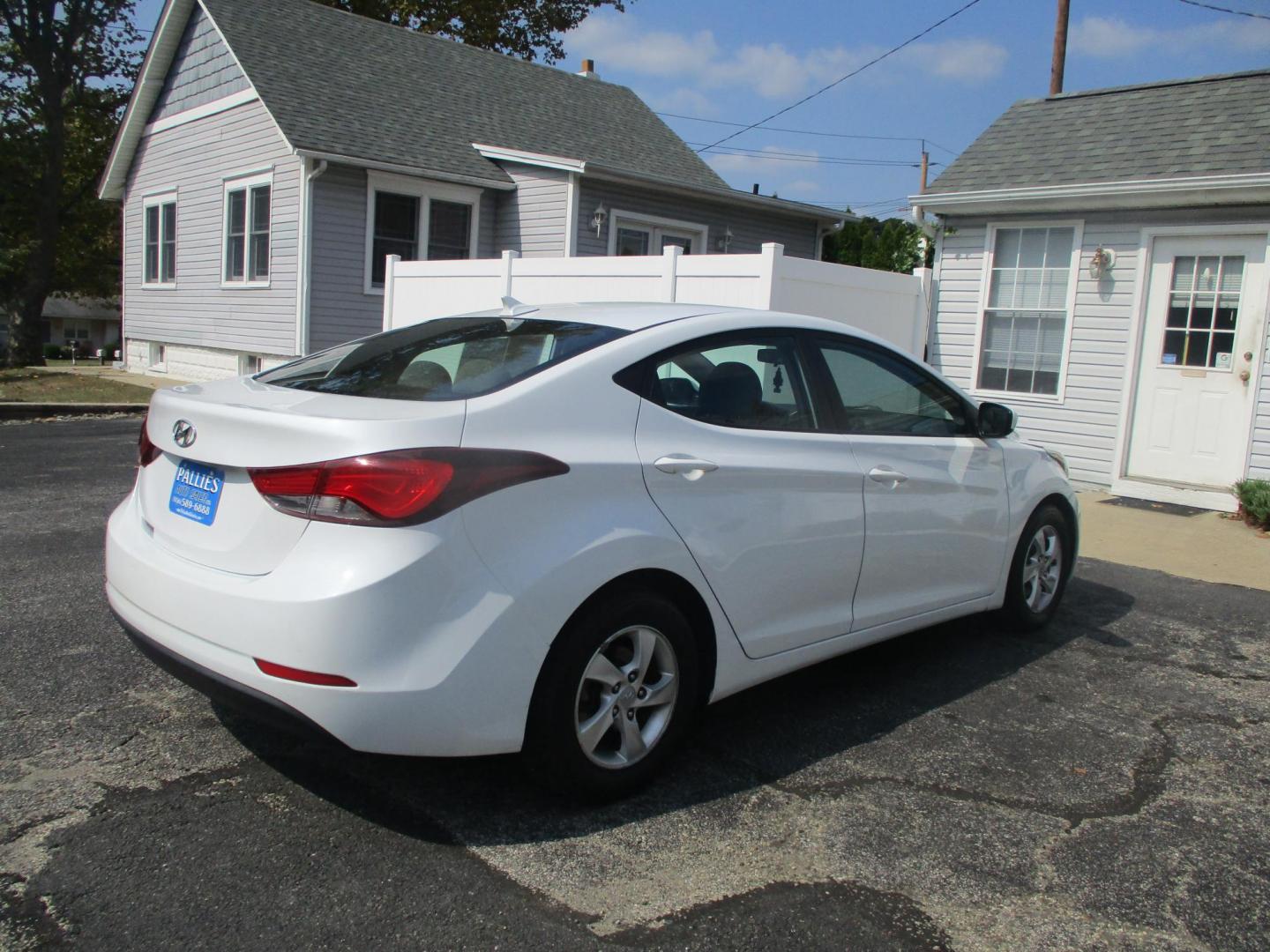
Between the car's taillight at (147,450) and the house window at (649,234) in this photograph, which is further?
the house window at (649,234)

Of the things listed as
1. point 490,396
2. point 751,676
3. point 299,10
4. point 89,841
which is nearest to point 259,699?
point 89,841

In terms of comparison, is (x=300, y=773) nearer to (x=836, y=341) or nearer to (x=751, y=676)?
(x=751, y=676)

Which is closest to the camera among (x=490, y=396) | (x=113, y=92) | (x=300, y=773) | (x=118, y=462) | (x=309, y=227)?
(x=490, y=396)

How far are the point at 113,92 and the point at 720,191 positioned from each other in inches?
817

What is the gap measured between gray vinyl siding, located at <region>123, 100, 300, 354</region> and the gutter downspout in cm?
19

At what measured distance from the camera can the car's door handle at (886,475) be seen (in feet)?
13.3

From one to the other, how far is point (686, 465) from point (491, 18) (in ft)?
102

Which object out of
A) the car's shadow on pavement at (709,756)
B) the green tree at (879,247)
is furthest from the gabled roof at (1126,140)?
the green tree at (879,247)

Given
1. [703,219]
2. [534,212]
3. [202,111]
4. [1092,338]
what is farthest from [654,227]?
[1092,338]

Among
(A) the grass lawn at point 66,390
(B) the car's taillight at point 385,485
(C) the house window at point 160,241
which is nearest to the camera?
(B) the car's taillight at point 385,485

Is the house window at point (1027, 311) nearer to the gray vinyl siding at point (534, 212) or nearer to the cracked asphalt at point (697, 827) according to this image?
the cracked asphalt at point (697, 827)

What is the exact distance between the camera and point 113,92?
94.0 ft

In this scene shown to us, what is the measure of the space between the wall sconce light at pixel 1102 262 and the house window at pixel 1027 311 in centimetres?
24

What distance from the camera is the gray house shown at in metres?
15.1
